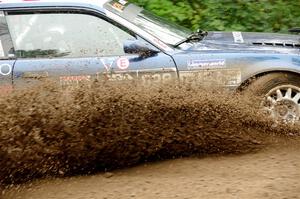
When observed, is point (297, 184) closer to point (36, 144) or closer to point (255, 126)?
point (255, 126)

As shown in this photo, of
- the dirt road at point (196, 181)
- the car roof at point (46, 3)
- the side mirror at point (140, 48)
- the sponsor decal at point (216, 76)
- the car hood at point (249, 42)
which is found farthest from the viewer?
the car hood at point (249, 42)

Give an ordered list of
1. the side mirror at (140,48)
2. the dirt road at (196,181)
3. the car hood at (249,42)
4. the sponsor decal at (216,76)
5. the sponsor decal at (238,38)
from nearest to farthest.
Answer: the dirt road at (196,181) < the side mirror at (140,48) < the sponsor decal at (216,76) < the car hood at (249,42) < the sponsor decal at (238,38)

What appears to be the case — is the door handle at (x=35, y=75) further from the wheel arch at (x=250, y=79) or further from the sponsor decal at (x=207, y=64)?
the wheel arch at (x=250, y=79)

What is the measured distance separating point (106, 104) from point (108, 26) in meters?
0.94

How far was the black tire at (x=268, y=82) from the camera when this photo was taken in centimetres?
576

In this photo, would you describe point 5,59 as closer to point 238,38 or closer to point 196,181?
point 196,181

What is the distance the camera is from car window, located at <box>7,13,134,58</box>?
5.78m

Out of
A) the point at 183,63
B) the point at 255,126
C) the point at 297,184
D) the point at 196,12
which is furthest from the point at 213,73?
the point at 196,12

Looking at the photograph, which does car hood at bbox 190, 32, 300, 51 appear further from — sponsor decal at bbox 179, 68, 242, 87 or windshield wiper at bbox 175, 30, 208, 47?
sponsor decal at bbox 179, 68, 242, 87

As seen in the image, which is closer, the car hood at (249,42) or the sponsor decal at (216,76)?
the sponsor decal at (216,76)

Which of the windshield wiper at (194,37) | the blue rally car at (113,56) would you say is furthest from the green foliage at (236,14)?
the blue rally car at (113,56)

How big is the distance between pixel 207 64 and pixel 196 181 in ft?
4.57

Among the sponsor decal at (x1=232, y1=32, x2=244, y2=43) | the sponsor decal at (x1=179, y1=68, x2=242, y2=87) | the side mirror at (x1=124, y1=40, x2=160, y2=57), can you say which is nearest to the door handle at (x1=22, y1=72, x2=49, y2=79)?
the side mirror at (x1=124, y1=40, x2=160, y2=57)

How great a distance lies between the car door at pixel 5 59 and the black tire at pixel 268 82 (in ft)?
7.80
